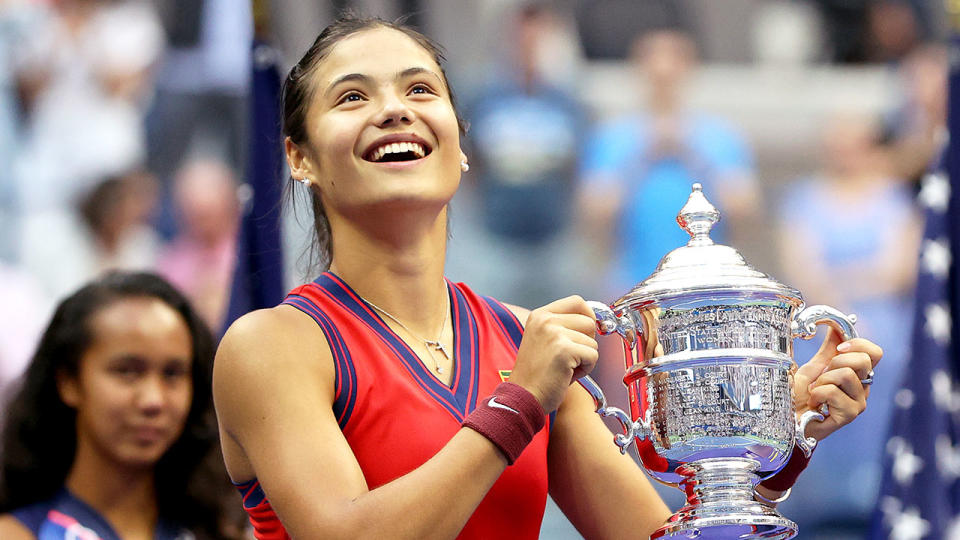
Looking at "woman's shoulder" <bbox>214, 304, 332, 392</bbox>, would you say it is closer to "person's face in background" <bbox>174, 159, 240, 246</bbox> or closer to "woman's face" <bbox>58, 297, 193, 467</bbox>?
"woman's face" <bbox>58, 297, 193, 467</bbox>

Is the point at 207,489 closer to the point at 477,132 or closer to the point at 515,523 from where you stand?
the point at 515,523

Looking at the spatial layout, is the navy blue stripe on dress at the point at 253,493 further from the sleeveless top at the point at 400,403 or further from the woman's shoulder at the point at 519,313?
the woman's shoulder at the point at 519,313

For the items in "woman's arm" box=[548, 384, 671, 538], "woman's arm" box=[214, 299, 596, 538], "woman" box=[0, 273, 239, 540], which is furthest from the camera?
"woman" box=[0, 273, 239, 540]

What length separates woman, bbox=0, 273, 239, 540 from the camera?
3.36 m

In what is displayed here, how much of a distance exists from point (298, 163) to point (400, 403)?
49 cm

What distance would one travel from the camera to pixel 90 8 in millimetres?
7672

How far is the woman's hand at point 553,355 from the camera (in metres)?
1.90

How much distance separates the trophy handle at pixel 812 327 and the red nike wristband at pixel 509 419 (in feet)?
1.49

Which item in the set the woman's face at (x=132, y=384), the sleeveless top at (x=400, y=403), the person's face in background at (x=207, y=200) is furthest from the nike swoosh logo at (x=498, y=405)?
the person's face in background at (x=207, y=200)

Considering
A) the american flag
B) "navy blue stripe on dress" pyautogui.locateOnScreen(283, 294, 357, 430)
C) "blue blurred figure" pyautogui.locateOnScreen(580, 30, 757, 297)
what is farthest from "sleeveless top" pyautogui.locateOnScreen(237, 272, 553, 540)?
"blue blurred figure" pyautogui.locateOnScreen(580, 30, 757, 297)

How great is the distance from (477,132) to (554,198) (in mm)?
517

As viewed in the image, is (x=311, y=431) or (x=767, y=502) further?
(x=767, y=502)

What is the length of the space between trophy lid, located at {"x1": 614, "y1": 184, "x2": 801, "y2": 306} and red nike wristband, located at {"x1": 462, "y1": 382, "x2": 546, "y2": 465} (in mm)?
303

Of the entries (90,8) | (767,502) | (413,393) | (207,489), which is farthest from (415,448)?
(90,8)
